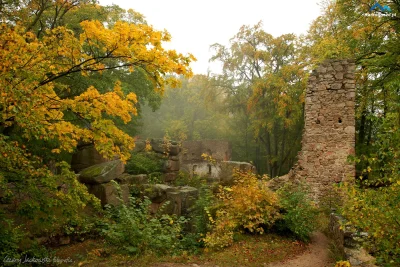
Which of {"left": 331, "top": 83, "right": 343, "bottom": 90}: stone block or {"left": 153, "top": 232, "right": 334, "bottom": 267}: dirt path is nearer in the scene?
{"left": 153, "top": 232, "right": 334, "bottom": 267}: dirt path

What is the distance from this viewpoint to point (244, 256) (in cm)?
591

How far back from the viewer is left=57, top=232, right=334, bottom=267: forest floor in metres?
5.36

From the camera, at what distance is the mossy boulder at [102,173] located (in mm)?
9233

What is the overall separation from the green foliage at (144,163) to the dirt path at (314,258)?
26.0 ft

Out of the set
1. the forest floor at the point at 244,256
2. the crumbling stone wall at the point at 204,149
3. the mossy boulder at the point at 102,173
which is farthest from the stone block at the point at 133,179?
the crumbling stone wall at the point at 204,149

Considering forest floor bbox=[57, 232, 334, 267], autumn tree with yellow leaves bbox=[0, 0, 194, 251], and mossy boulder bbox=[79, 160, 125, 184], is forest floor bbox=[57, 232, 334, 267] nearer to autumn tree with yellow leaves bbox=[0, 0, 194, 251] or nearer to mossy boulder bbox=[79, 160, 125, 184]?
autumn tree with yellow leaves bbox=[0, 0, 194, 251]

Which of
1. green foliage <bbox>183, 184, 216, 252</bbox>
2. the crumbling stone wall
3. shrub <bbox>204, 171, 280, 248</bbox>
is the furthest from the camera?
the crumbling stone wall

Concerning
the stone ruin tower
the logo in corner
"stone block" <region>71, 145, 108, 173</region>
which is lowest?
"stone block" <region>71, 145, 108, 173</region>

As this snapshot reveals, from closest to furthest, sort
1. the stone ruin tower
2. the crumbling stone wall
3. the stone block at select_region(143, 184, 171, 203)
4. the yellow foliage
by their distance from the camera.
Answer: the yellow foliage
the stone ruin tower
the stone block at select_region(143, 184, 171, 203)
the crumbling stone wall

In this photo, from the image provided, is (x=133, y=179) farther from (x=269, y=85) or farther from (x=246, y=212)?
(x=269, y=85)

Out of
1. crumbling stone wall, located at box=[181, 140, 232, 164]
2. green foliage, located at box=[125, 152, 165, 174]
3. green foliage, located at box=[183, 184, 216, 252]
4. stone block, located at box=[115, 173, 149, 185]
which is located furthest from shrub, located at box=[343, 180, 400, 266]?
crumbling stone wall, located at box=[181, 140, 232, 164]

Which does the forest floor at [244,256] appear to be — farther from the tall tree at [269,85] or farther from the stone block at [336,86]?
the tall tree at [269,85]

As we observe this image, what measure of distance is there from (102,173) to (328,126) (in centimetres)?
729

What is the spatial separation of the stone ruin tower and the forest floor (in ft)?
10.6
